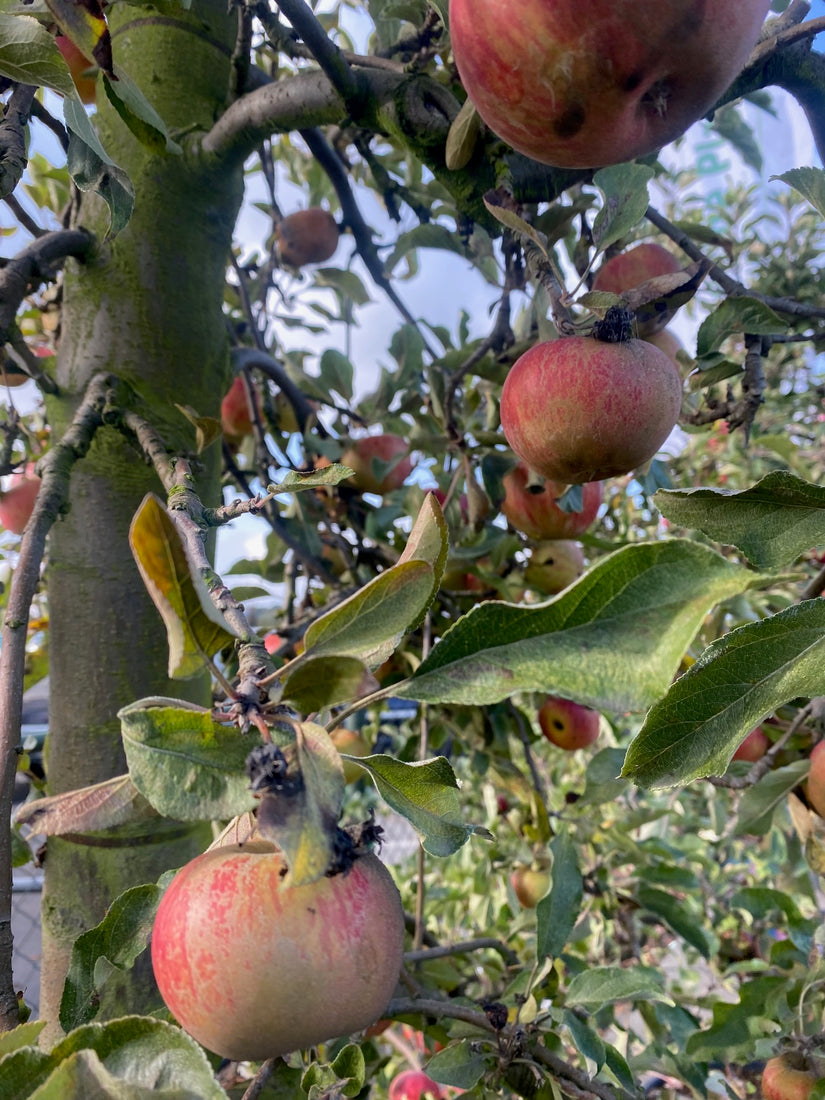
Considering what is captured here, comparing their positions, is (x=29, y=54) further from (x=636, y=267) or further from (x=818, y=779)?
(x=818, y=779)

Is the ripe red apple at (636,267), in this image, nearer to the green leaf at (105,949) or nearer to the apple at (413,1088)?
the green leaf at (105,949)

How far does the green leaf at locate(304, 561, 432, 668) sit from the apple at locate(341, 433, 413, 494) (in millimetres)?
811

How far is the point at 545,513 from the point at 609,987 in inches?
22.1

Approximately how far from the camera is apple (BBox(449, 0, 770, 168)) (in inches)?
15.2

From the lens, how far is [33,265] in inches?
24.1

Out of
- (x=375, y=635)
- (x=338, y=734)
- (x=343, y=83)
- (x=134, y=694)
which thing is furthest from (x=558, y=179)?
(x=338, y=734)

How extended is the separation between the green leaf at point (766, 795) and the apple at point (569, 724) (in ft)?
1.37

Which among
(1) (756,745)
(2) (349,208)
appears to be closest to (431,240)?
(2) (349,208)

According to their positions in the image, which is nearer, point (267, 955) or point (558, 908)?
point (267, 955)

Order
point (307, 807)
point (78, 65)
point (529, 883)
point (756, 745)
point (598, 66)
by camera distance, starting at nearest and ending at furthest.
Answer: point (307, 807)
point (598, 66)
point (78, 65)
point (756, 745)
point (529, 883)

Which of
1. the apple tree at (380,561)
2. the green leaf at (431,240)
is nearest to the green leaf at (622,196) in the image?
the apple tree at (380,561)

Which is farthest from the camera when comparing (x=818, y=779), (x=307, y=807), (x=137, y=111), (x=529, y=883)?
(x=529, y=883)

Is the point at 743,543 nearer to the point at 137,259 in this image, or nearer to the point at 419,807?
the point at 419,807

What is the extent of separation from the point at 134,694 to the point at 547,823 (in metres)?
0.75
